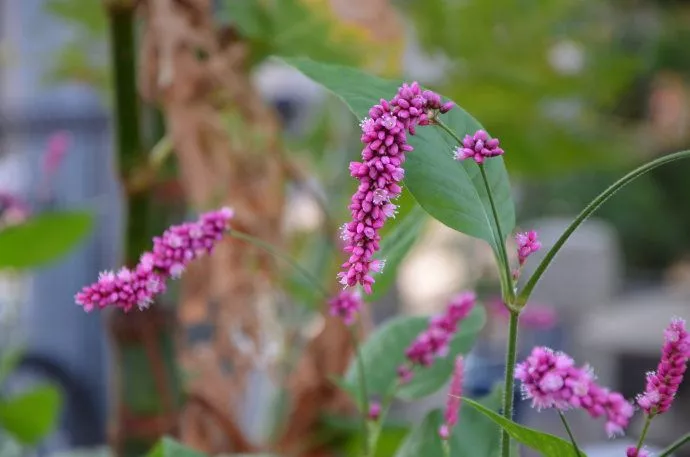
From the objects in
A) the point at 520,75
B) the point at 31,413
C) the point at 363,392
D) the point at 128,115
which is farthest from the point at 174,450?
the point at 520,75

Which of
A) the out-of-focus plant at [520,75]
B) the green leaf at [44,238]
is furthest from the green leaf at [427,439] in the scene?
the out-of-focus plant at [520,75]

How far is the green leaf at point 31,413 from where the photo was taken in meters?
0.58

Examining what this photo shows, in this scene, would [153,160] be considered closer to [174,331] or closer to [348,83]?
[174,331]

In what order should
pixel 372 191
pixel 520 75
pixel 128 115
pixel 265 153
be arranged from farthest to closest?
1. pixel 520 75
2. pixel 265 153
3. pixel 128 115
4. pixel 372 191

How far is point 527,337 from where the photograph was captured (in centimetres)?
143

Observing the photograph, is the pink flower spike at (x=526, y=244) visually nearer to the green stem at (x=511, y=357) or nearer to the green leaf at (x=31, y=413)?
the green stem at (x=511, y=357)

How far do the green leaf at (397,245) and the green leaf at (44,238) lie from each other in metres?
0.24

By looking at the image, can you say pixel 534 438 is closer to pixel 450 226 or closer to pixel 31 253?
pixel 450 226

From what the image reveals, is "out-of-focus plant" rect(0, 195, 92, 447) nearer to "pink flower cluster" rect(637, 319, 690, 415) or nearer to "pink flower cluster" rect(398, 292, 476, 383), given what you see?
"pink flower cluster" rect(398, 292, 476, 383)

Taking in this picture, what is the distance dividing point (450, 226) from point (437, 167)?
0.02m

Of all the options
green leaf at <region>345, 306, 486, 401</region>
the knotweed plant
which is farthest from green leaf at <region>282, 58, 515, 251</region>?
green leaf at <region>345, 306, 486, 401</region>

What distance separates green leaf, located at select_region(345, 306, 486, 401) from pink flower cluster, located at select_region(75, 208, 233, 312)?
0.46 feet

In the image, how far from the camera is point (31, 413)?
22.8 inches

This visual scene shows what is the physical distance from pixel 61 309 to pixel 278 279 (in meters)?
1.36
